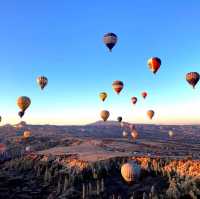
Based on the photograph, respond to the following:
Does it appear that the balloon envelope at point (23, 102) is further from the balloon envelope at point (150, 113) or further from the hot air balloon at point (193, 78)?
the balloon envelope at point (150, 113)

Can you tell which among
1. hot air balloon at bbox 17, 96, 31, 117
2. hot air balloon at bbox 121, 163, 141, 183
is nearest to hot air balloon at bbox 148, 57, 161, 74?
hot air balloon at bbox 121, 163, 141, 183

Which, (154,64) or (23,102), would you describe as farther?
(23,102)

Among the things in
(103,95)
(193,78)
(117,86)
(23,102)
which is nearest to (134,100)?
(103,95)

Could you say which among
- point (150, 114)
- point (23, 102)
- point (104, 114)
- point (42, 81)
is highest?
point (42, 81)

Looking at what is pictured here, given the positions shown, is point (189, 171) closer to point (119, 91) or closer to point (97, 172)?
point (97, 172)

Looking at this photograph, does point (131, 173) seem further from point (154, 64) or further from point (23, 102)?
point (23, 102)

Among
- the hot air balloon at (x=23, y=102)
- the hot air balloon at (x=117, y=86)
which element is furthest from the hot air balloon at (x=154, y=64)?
the hot air balloon at (x=23, y=102)

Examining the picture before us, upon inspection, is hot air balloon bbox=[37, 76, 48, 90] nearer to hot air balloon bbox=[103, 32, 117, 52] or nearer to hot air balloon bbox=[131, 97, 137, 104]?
A: hot air balloon bbox=[103, 32, 117, 52]

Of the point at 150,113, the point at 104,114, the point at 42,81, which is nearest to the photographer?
the point at 42,81
